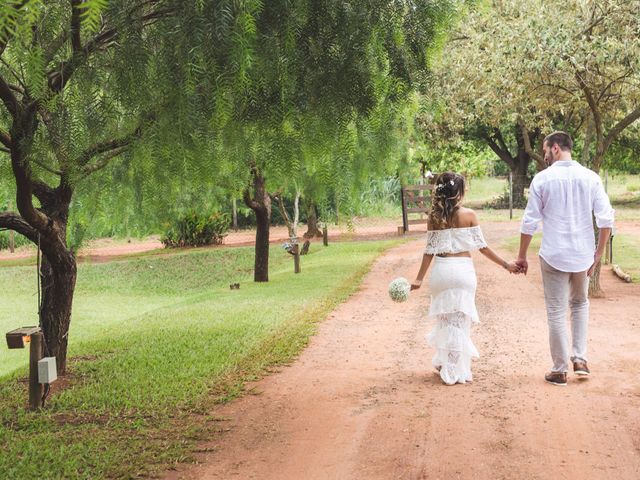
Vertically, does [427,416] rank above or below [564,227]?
below

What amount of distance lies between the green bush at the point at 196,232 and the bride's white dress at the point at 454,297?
76.7 ft

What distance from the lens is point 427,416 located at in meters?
6.87

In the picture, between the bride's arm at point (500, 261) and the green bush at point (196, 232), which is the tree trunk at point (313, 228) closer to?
the green bush at point (196, 232)

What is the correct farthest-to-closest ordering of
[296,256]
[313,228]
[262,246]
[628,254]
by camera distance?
[313,228]
[628,254]
[296,256]
[262,246]

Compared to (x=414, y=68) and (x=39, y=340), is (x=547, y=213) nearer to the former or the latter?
(x=414, y=68)

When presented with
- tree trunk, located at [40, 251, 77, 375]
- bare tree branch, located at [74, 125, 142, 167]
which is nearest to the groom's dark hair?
bare tree branch, located at [74, 125, 142, 167]

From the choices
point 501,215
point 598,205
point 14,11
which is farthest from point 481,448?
point 501,215

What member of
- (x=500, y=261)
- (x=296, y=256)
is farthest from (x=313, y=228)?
(x=500, y=261)

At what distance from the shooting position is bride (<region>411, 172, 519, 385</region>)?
7.80m

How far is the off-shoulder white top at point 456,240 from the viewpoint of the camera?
7.78 metres

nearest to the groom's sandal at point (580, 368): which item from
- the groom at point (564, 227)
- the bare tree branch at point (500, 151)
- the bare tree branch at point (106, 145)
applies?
the groom at point (564, 227)

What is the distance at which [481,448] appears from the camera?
236 inches

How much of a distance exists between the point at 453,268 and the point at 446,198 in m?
0.66

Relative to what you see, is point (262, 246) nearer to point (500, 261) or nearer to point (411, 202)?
point (500, 261)
